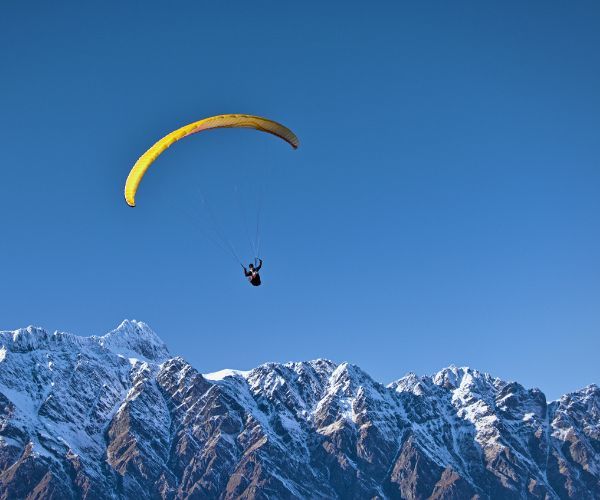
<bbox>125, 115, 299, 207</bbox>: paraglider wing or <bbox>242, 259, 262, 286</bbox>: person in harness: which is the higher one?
<bbox>125, 115, 299, 207</bbox>: paraglider wing

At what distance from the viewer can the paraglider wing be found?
275 feet

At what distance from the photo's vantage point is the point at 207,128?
8419 centimetres

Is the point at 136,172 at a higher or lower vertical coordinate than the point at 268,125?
lower

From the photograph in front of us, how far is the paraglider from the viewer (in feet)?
275

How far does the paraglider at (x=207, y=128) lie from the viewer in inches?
3302

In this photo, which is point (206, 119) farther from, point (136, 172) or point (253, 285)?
point (253, 285)

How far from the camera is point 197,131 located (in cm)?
8394

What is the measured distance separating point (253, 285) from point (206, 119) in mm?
16142

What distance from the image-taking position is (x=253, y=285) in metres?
84.4

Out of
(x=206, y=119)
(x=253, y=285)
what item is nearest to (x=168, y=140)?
(x=206, y=119)

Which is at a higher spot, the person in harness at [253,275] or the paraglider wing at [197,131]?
the paraglider wing at [197,131]

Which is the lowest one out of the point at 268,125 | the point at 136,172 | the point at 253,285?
the point at 253,285

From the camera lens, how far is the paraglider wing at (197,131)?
275ft

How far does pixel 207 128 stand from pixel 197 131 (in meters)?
1.00
